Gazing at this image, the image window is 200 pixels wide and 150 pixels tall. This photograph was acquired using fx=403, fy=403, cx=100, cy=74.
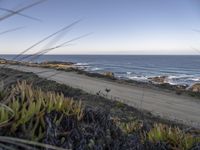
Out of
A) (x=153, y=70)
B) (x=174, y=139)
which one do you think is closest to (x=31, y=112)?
(x=174, y=139)

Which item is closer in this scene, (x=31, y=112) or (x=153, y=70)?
(x=31, y=112)

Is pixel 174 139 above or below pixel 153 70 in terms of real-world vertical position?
above

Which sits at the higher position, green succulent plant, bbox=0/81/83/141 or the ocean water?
green succulent plant, bbox=0/81/83/141

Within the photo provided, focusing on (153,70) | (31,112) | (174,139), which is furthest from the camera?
(153,70)

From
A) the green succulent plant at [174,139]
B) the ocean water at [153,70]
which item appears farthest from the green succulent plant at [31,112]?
the ocean water at [153,70]

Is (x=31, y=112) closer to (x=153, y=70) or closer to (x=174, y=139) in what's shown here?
(x=174, y=139)

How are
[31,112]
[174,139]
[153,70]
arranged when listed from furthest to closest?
[153,70] → [174,139] → [31,112]

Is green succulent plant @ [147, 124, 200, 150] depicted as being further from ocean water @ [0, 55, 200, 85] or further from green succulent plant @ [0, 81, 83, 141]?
ocean water @ [0, 55, 200, 85]

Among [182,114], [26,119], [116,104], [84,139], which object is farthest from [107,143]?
[182,114]

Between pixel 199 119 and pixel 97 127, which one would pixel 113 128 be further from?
pixel 199 119

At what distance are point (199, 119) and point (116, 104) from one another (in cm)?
359

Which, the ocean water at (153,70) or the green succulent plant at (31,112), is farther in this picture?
the ocean water at (153,70)

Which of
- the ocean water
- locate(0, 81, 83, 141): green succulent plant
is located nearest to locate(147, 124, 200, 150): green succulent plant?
locate(0, 81, 83, 141): green succulent plant

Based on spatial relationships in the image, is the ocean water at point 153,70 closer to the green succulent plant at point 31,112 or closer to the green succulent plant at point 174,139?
the green succulent plant at point 174,139
